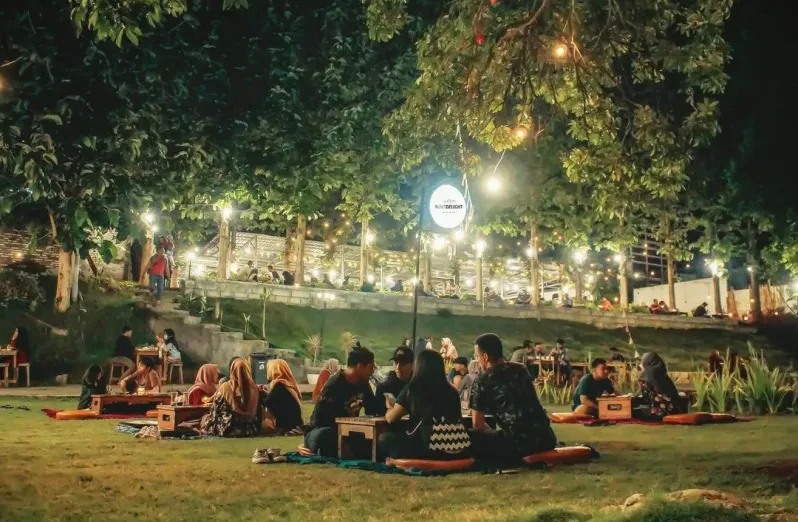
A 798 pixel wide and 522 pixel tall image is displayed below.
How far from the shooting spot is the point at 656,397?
11969 mm

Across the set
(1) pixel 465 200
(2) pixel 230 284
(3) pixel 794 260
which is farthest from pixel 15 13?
(3) pixel 794 260

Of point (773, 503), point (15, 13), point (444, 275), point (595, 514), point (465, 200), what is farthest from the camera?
point (444, 275)

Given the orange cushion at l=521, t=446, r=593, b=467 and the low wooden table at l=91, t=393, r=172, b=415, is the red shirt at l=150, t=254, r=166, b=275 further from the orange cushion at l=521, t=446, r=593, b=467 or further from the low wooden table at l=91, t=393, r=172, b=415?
the orange cushion at l=521, t=446, r=593, b=467

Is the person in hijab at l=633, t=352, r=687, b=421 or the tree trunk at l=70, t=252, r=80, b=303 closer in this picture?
the person in hijab at l=633, t=352, r=687, b=421

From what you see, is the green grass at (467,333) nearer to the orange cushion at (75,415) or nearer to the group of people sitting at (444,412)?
the orange cushion at (75,415)

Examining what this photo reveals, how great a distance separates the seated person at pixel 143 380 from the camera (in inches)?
497

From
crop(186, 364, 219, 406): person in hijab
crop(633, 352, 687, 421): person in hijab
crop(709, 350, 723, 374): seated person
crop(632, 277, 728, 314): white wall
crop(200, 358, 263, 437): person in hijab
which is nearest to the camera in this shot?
crop(200, 358, 263, 437): person in hijab

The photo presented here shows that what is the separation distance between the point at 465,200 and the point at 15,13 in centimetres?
653

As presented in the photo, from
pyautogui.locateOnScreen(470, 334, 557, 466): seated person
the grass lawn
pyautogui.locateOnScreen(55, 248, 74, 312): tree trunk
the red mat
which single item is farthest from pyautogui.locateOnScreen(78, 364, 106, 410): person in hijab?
pyautogui.locateOnScreen(55, 248, 74, 312): tree trunk

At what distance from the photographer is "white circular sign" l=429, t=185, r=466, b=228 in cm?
1171

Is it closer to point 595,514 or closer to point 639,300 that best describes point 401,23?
point 595,514

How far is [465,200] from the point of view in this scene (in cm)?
1188

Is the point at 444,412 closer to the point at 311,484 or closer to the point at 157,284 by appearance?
the point at 311,484

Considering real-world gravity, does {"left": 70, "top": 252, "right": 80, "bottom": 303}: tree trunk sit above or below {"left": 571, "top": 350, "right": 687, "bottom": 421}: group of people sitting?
above
